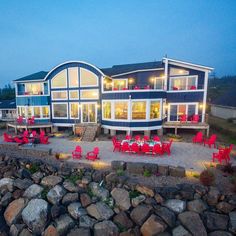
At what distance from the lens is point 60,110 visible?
63.3 ft

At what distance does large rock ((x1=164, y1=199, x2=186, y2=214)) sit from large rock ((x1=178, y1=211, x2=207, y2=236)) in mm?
180

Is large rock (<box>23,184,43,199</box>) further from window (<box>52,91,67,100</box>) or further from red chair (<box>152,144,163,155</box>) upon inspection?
window (<box>52,91,67,100</box>)

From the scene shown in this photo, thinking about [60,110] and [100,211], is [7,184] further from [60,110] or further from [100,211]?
[60,110]

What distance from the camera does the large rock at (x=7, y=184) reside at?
8.33m

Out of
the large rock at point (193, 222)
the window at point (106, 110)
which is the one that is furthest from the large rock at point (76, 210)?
the window at point (106, 110)

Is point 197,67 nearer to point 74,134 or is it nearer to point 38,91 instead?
point 74,134

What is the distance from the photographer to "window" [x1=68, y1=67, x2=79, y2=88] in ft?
58.9

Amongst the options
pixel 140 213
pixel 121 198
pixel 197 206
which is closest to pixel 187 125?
pixel 197 206

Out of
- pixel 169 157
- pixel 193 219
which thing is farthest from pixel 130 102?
pixel 193 219

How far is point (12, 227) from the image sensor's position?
6.74 m

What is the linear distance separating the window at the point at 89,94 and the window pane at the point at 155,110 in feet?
20.7

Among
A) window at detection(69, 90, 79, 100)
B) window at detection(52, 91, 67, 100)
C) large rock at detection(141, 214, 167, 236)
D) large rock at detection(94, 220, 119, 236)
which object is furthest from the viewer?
window at detection(52, 91, 67, 100)

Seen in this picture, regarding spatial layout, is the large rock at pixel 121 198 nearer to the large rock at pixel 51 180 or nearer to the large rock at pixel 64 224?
the large rock at pixel 64 224

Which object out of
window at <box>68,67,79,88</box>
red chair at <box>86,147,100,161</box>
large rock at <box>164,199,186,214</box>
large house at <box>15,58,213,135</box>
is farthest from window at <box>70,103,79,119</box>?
large rock at <box>164,199,186,214</box>
